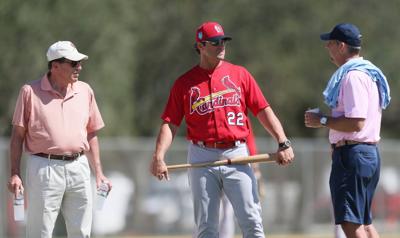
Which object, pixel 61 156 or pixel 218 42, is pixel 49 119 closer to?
pixel 61 156

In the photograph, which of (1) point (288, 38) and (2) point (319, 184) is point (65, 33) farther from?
(1) point (288, 38)

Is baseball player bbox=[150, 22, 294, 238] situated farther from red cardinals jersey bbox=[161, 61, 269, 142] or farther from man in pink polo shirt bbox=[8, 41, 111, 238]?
man in pink polo shirt bbox=[8, 41, 111, 238]

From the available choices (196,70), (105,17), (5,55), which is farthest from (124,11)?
(196,70)

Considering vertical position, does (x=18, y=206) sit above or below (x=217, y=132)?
below

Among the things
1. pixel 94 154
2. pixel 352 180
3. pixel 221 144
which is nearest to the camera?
pixel 352 180

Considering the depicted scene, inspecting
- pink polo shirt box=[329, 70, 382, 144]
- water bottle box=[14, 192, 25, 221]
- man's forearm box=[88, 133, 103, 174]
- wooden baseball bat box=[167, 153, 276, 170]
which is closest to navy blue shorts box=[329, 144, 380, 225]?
pink polo shirt box=[329, 70, 382, 144]

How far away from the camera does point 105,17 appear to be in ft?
83.8

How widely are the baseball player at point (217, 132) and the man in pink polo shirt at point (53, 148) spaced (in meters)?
0.81

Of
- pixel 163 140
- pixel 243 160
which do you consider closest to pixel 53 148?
pixel 163 140

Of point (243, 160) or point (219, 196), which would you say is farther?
point (219, 196)

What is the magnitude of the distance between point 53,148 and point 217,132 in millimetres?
1588

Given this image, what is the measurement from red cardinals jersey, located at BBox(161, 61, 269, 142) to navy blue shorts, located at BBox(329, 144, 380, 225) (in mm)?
968

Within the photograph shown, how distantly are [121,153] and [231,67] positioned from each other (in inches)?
479

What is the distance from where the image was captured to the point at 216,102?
30.7 ft
